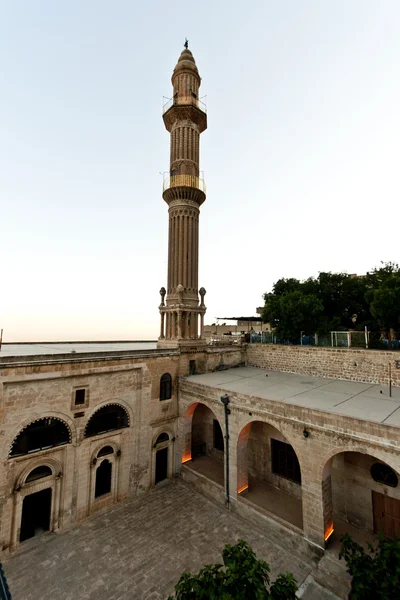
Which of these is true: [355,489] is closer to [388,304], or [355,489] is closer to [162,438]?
[162,438]

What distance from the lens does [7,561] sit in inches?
409

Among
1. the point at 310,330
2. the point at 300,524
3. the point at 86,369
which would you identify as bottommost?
the point at 300,524

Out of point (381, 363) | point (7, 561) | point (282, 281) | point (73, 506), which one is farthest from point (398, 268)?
point (7, 561)

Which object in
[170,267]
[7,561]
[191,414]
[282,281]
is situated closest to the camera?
[7,561]

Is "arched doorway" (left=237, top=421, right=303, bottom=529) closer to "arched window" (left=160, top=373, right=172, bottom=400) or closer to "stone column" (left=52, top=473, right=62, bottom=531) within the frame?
"arched window" (left=160, top=373, right=172, bottom=400)

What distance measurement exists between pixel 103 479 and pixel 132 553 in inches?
147

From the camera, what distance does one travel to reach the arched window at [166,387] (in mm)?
16234

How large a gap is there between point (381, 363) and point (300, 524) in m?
8.80

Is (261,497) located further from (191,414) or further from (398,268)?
(398,268)

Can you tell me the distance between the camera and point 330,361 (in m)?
17.2

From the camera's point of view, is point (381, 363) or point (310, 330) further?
point (310, 330)

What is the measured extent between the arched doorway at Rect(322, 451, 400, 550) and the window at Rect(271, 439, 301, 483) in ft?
5.85

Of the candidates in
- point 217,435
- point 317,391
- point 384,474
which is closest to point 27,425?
point 217,435

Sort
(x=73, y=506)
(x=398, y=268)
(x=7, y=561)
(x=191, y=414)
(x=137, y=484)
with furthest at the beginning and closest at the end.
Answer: (x=398, y=268)
(x=191, y=414)
(x=137, y=484)
(x=73, y=506)
(x=7, y=561)
